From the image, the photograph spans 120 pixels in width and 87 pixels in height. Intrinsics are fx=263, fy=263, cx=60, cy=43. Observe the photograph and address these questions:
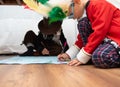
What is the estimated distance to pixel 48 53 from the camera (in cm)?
186

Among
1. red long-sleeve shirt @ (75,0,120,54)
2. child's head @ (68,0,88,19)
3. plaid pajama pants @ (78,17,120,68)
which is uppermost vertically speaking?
child's head @ (68,0,88,19)

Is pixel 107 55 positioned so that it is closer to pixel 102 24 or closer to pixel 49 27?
pixel 102 24

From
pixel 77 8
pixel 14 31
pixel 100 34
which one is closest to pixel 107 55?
pixel 100 34

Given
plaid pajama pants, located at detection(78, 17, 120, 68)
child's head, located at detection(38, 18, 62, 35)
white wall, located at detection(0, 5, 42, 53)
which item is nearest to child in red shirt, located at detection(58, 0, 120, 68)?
plaid pajama pants, located at detection(78, 17, 120, 68)

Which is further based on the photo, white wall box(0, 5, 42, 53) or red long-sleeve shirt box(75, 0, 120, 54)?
white wall box(0, 5, 42, 53)

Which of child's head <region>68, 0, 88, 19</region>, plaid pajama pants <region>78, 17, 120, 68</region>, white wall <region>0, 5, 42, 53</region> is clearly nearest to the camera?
plaid pajama pants <region>78, 17, 120, 68</region>

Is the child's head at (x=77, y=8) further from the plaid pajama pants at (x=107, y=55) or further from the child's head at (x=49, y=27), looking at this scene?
the child's head at (x=49, y=27)

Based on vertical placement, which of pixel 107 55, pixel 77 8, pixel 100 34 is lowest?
pixel 107 55

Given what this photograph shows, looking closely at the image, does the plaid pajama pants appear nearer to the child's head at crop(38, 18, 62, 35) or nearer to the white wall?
the child's head at crop(38, 18, 62, 35)

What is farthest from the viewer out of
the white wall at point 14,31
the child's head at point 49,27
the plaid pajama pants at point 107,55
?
the white wall at point 14,31

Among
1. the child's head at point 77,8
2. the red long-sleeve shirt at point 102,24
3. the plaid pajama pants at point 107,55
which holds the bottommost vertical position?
the plaid pajama pants at point 107,55

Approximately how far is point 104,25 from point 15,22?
0.99 meters

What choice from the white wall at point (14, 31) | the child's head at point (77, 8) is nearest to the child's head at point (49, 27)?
the white wall at point (14, 31)

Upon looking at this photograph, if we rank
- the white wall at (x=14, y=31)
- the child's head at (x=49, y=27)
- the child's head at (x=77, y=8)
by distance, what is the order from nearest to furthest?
the child's head at (x=77, y=8)
the child's head at (x=49, y=27)
the white wall at (x=14, y=31)
